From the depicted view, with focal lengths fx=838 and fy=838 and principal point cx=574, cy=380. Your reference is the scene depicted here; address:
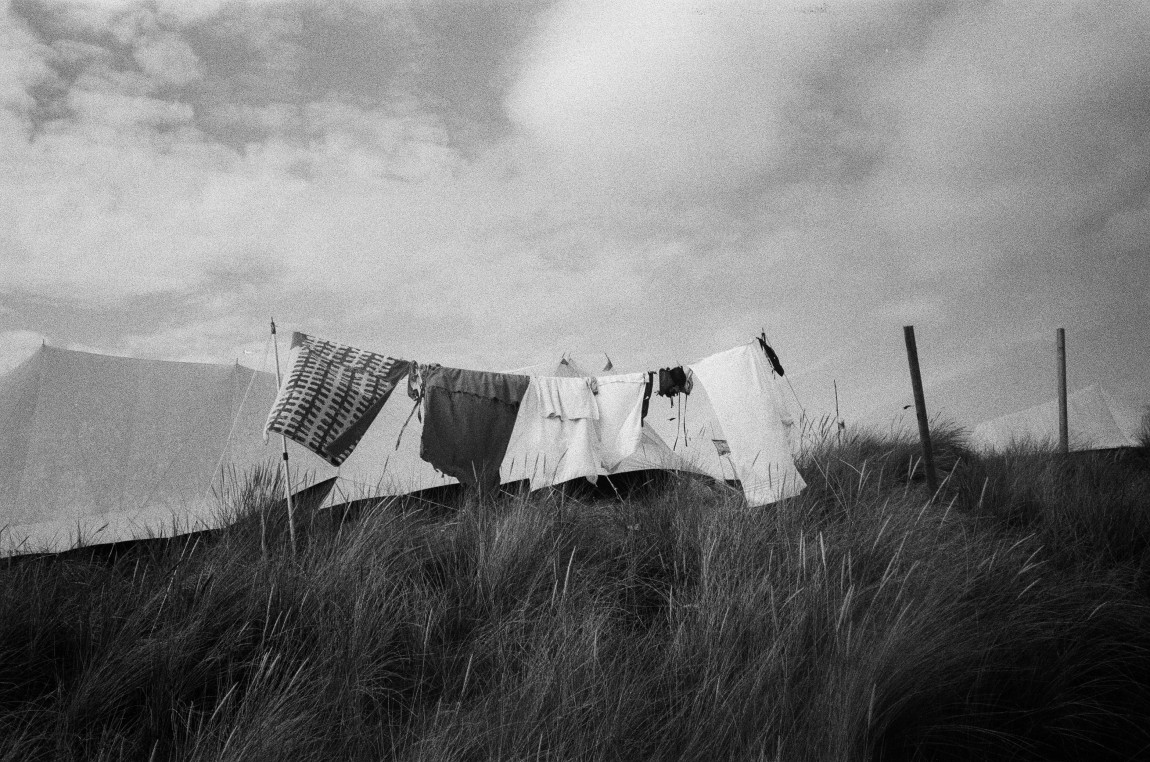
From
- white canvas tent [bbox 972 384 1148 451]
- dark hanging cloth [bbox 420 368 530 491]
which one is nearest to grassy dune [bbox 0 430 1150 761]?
dark hanging cloth [bbox 420 368 530 491]

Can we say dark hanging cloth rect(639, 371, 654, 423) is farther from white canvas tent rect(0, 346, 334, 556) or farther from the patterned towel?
white canvas tent rect(0, 346, 334, 556)

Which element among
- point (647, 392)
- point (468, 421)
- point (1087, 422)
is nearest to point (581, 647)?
point (468, 421)

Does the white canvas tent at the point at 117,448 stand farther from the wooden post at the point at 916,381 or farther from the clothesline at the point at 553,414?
the wooden post at the point at 916,381

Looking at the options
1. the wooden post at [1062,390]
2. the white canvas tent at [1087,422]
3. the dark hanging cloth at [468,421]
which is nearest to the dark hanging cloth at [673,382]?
the dark hanging cloth at [468,421]

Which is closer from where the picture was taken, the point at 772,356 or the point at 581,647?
the point at 581,647

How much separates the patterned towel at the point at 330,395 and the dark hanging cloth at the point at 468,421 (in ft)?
1.34

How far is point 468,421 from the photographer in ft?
21.1

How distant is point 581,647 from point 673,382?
13.7 ft

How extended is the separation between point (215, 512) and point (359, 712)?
3.50m

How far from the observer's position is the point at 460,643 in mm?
3396

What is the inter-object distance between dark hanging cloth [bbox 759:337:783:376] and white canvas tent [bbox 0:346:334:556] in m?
3.61

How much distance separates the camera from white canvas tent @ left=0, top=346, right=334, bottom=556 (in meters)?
5.61

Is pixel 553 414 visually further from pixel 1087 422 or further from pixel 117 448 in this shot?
pixel 1087 422

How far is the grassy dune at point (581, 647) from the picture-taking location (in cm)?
264
